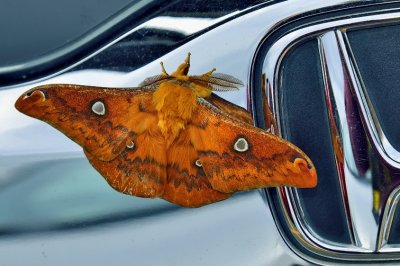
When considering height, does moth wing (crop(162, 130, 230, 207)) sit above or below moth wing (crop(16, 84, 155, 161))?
below

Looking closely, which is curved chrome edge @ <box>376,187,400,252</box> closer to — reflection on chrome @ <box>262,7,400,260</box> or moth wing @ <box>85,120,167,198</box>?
reflection on chrome @ <box>262,7,400,260</box>

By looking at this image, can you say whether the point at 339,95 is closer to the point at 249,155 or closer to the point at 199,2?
the point at 249,155

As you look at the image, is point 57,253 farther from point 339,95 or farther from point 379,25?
point 379,25

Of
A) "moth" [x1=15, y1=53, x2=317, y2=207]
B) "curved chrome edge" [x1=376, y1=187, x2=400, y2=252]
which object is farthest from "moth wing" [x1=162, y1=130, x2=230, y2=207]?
"curved chrome edge" [x1=376, y1=187, x2=400, y2=252]

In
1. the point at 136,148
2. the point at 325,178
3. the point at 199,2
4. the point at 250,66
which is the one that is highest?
the point at 199,2

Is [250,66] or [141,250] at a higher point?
[250,66]

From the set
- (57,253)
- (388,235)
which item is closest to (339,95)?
(388,235)
